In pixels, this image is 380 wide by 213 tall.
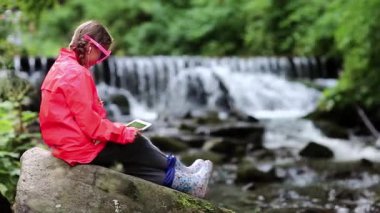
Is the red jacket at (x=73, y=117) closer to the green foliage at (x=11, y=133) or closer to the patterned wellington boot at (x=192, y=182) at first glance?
the patterned wellington boot at (x=192, y=182)

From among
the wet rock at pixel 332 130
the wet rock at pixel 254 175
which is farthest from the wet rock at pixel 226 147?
the wet rock at pixel 332 130

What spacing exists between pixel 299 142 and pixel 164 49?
546 inches

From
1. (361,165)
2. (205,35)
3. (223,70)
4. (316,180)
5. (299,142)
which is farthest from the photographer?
(205,35)

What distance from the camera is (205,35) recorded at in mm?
24547

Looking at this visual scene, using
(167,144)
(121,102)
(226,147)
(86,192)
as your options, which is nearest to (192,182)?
(86,192)

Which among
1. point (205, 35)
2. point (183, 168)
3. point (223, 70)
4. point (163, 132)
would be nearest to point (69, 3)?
point (205, 35)

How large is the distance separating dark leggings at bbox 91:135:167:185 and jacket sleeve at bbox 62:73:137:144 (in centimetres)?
16

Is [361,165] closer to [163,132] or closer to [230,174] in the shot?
[230,174]

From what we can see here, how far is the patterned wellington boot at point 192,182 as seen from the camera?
4.44 meters

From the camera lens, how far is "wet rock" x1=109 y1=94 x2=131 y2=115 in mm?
15875

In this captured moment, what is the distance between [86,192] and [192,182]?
2.77 feet

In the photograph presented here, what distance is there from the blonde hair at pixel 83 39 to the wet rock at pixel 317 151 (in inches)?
285

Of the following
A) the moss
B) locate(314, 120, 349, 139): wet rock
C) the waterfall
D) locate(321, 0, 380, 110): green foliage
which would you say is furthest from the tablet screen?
the waterfall

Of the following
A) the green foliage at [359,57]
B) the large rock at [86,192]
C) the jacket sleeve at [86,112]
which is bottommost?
the large rock at [86,192]
